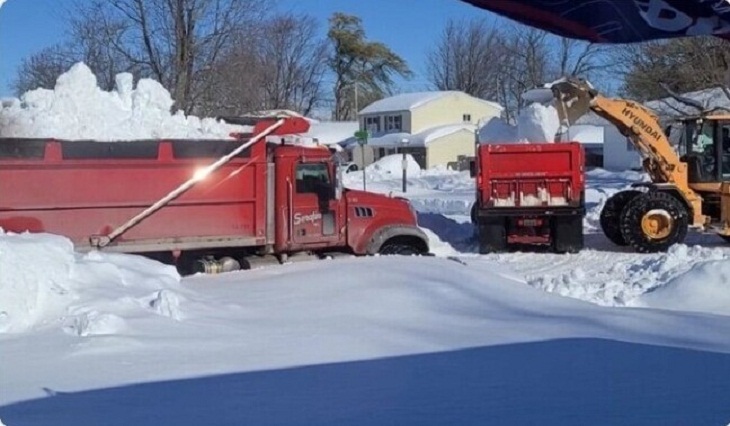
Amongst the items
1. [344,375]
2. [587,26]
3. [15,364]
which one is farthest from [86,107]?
[587,26]

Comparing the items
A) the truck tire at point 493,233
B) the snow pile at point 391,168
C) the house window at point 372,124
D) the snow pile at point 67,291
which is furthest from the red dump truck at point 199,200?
the house window at point 372,124

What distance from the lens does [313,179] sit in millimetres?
14656

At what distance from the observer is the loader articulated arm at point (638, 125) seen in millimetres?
18594

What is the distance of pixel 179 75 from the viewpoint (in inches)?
905

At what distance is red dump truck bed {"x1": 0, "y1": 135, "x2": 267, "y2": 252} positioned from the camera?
12953mm

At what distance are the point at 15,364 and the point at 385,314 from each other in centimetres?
373

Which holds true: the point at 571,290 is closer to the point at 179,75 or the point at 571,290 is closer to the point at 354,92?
the point at 179,75

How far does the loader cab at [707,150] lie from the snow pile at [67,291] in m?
11.2

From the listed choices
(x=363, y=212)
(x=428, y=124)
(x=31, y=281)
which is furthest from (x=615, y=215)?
(x=428, y=124)

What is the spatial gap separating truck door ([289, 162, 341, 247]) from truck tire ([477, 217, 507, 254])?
4.30 meters

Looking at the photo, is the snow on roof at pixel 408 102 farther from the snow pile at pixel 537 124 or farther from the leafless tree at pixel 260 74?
the snow pile at pixel 537 124

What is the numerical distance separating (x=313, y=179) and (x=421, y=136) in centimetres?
4992

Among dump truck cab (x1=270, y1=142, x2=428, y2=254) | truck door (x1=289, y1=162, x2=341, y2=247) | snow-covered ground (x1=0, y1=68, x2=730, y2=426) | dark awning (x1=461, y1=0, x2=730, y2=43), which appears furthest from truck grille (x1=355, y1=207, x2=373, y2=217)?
dark awning (x1=461, y1=0, x2=730, y2=43)

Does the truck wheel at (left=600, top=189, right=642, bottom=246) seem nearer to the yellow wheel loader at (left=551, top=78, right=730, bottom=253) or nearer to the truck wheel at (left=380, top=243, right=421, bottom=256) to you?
the yellow wheel loader at (left=551, top=78, right=730, bottom=253)
